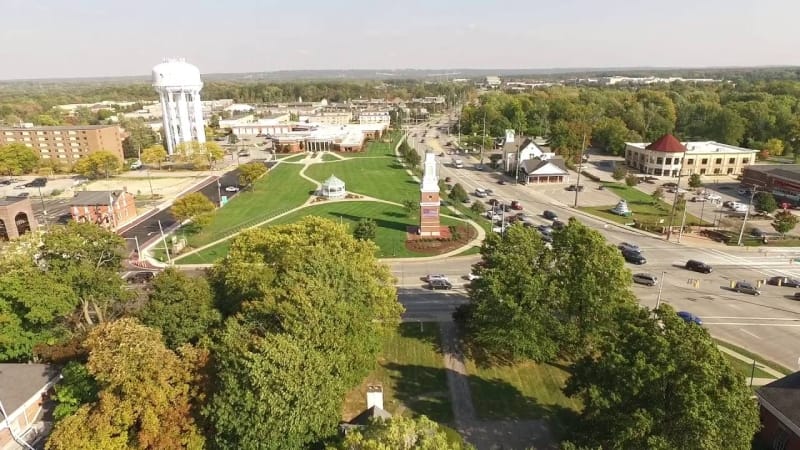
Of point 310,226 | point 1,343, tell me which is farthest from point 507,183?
point 1,343

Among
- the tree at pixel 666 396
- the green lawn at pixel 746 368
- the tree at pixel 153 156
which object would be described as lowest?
the green lawn at pixel 746 368

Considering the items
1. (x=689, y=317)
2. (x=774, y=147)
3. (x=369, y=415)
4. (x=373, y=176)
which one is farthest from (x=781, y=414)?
(x=774, y=147)

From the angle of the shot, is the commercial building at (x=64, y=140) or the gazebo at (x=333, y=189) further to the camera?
the commercial building at (x=64, y=140)

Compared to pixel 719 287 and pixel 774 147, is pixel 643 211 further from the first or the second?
pixel 774 147

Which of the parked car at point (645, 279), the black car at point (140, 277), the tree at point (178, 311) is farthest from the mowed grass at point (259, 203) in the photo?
the parked car at point (645, 279)

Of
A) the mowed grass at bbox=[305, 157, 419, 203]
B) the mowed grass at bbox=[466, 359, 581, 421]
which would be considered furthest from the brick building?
the mowed grass at bbox=[466, 359, 581, 421]

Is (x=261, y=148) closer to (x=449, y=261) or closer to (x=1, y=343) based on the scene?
(x=449, y=261)

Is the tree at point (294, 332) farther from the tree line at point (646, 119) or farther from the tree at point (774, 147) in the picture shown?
the tree at point (774, 147)
